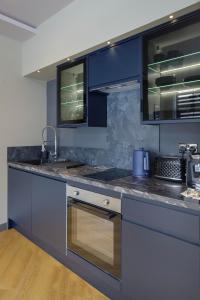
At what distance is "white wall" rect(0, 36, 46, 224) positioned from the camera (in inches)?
110

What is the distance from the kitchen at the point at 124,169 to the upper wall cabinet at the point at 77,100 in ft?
0.04

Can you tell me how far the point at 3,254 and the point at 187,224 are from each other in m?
1.97

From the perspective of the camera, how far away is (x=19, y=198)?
8.66ft

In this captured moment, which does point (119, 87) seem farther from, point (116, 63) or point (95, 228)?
point (95, 228)

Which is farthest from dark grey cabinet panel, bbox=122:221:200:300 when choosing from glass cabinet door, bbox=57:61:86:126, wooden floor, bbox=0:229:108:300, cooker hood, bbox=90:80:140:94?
glass cabinet door, bbox=57:61:86:126

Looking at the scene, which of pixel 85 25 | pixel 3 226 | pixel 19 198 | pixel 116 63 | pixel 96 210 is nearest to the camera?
pixel 96 210

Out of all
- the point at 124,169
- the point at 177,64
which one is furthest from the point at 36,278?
the point at 177,64

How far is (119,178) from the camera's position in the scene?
1.79 metres

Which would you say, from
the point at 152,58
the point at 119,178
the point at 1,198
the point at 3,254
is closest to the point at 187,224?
the point at 119,178

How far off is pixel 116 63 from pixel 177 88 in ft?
1.88

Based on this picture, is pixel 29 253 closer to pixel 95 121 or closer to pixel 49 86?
pixel 95 121

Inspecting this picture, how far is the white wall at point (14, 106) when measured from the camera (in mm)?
2799

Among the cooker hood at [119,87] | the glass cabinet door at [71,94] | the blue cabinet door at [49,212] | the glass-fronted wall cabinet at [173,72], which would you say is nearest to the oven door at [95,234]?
the blue cabinet door at [49,212]

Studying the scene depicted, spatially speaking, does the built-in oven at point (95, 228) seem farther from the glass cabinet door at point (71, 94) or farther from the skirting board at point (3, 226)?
the skirting board at point (3, 226)
